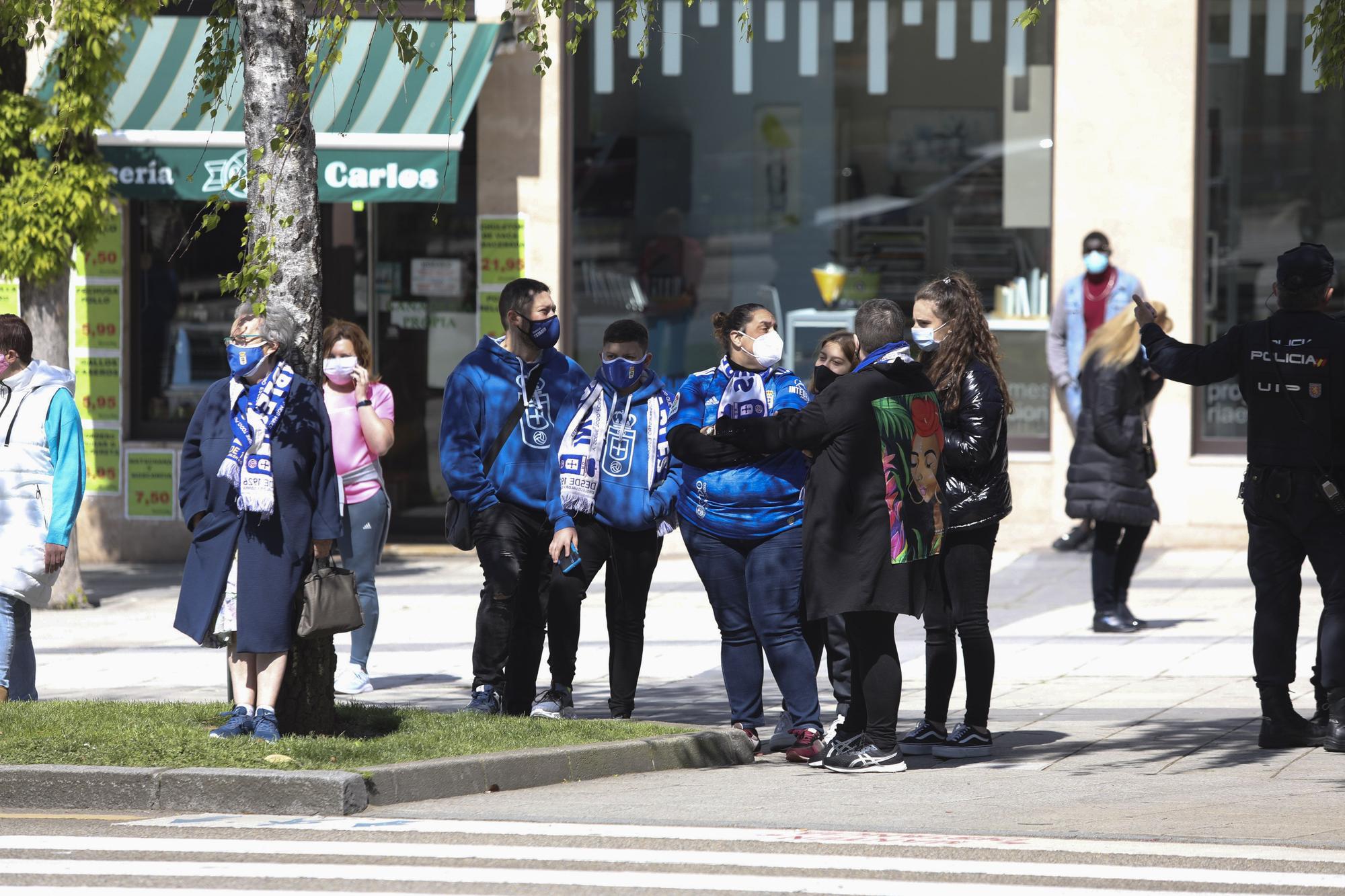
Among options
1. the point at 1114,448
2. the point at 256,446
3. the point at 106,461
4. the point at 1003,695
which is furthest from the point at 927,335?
the point at 106,461

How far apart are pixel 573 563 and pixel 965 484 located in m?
1.70

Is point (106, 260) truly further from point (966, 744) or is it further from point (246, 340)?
point (966, 744)

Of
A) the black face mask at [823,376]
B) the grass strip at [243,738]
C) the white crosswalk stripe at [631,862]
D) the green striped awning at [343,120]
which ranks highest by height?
the green striped awning at [343,120]

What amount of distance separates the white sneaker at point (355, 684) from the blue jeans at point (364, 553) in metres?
0.04

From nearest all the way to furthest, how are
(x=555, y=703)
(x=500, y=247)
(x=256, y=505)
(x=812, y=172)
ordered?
1. (x=256, y=505)
2. (x=555, y=703)
3. (x=500, y=247)
4. (x=812, y=172)

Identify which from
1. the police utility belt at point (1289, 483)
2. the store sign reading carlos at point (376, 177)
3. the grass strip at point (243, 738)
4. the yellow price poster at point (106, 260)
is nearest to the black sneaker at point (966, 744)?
the grass strip at point (243, 738)

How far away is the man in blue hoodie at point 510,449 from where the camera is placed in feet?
26.9

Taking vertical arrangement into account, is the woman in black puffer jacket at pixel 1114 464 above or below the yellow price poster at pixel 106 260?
below

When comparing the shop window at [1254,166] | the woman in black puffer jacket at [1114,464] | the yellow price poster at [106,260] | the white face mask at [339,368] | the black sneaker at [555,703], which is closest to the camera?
the black sneaker at [555,703]

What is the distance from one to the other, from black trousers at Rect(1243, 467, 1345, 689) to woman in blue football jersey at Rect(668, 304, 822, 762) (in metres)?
1.88

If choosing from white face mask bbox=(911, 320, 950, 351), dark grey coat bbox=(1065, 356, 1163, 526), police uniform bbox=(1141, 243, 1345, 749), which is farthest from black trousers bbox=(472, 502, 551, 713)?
dark grey coat bbox=(1065, 356, 1163, 526)

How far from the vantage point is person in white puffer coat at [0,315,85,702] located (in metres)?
8.45

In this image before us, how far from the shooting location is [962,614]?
791cm

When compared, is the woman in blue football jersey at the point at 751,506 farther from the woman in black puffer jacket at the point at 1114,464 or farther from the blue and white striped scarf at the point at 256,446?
the woman in black puffer jacket at the point at 1114,464
